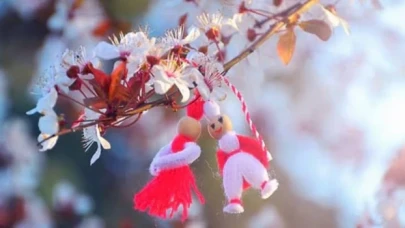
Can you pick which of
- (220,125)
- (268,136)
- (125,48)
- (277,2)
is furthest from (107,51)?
(268,136)

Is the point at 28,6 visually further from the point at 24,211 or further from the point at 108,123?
the point at 108,123

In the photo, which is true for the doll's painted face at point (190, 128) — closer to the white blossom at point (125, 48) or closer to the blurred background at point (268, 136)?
the white blossom at point (125, 48)

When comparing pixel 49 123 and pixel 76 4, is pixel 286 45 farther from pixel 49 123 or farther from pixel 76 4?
pixel 76 4

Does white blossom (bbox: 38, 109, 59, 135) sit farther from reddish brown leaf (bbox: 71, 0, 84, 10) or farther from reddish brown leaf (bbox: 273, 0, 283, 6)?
reddish brown leaf (bbox: 71, 0, 84, 10)

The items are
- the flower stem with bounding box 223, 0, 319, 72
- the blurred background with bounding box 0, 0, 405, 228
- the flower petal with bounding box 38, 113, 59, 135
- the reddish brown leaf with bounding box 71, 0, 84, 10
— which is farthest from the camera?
the reddish brown leaf with bounding box 71, 0, 84, 10

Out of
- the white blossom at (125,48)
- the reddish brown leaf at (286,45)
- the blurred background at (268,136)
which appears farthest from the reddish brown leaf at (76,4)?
the white blossom at (125,48)

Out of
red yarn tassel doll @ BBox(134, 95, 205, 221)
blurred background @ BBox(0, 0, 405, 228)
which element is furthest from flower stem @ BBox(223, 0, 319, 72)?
blurred background @ BBox(0, 0, 405, 228)
